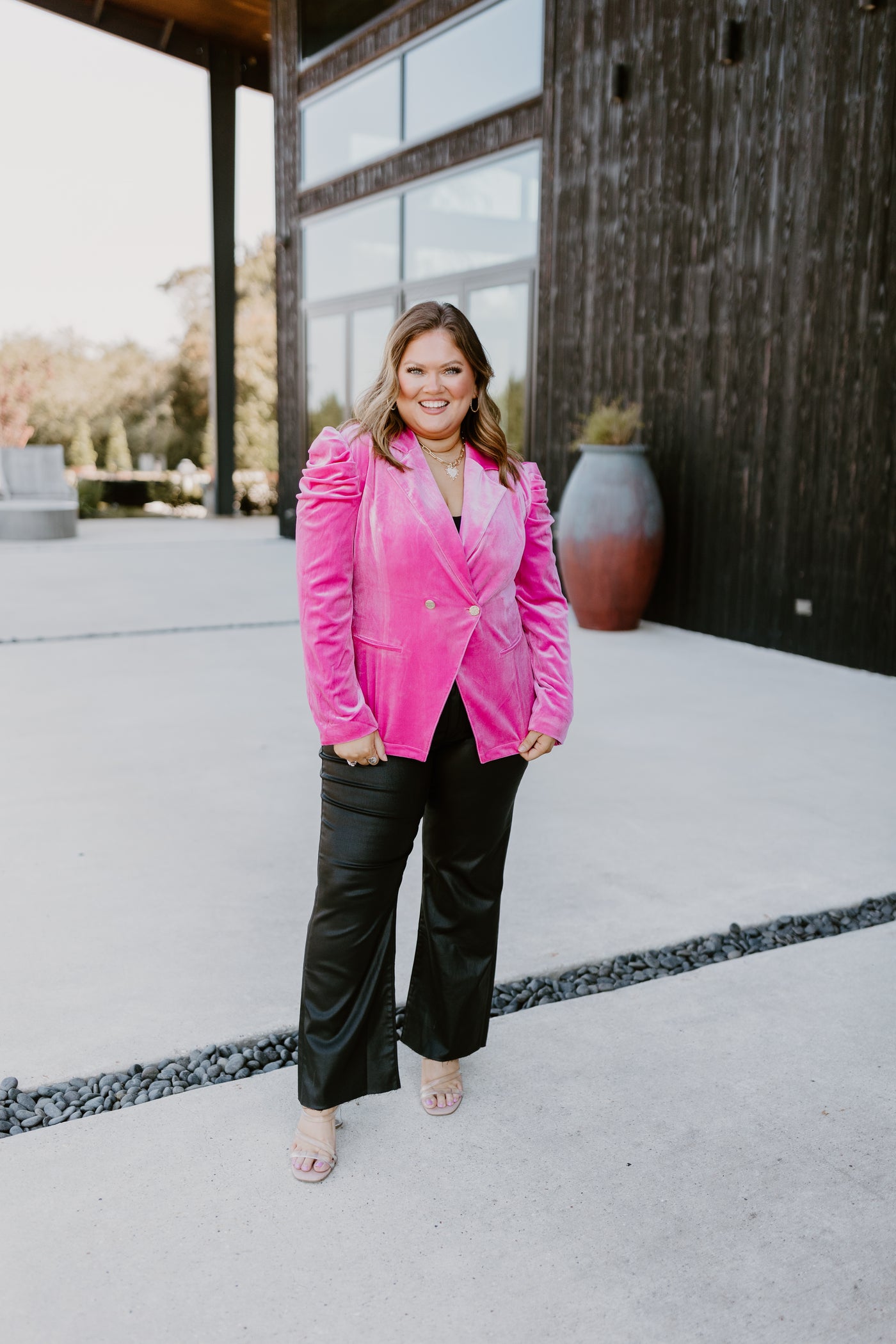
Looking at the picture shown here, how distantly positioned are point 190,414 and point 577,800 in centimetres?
1774

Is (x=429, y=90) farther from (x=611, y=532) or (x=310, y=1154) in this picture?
(x=310, y=1154)

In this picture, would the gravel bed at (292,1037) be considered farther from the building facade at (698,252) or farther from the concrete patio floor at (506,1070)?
the building facade at (698,252)

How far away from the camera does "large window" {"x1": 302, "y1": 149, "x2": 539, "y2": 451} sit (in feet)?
28.7

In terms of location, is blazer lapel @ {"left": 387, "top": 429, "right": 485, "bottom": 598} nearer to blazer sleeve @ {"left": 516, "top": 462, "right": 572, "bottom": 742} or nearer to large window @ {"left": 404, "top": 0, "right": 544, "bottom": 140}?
blazer sleeve @ {"left": 516, "top": 462, "right": 572, "bottom": 742}

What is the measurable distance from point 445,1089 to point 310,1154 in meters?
0.30

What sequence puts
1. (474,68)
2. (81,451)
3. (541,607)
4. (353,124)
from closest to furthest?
(541,607) < (474,68) < (353,124) < (81,451)

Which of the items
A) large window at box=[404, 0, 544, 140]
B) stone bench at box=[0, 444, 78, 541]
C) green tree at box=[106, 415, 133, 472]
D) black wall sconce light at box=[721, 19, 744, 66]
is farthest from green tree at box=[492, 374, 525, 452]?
green tree at box=[106, 415, 133, 472]

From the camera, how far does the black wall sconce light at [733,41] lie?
21.1 feet

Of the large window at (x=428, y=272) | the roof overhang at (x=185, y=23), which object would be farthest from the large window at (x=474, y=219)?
the roof overhang at (x=185, y=23)

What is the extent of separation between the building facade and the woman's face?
4.51 m

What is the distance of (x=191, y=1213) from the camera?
5.63ft

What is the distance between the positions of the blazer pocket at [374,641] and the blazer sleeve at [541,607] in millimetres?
291

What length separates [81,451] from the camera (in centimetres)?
1844

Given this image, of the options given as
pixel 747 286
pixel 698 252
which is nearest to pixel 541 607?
pixel 747 286
